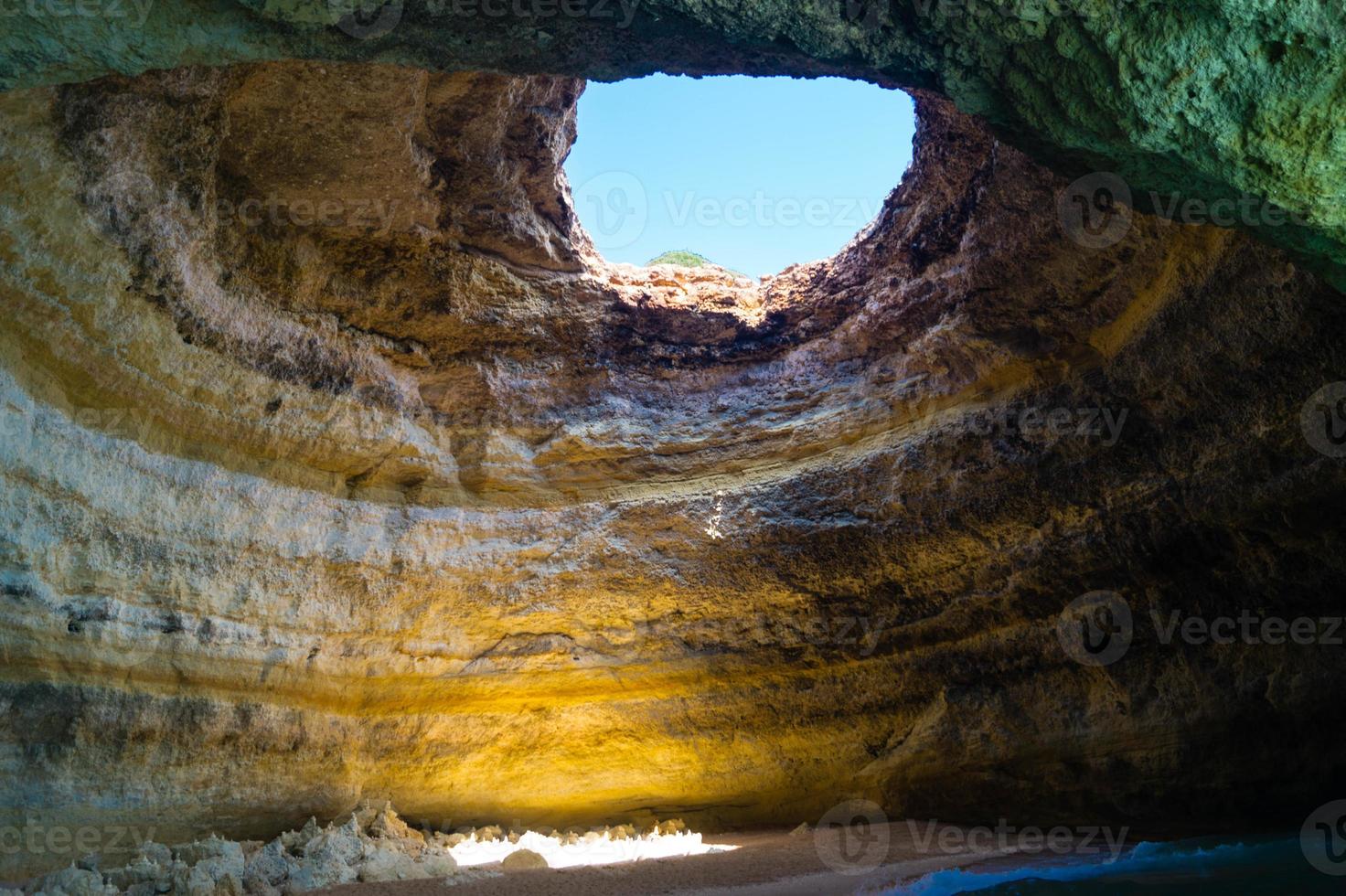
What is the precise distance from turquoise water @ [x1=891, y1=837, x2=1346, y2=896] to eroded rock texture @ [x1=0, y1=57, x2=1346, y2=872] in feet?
3.21

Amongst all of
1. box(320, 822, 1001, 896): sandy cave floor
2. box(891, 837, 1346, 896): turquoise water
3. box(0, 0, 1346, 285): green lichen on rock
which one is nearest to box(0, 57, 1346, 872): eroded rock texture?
box(891, 837, 1346, 896): turquoise water

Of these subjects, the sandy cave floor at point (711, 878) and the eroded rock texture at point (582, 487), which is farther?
the eroded rock texture at point (582, 487)

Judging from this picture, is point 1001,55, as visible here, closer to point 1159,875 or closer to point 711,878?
point 1159,875

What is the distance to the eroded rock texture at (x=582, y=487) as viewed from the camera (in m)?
4.92

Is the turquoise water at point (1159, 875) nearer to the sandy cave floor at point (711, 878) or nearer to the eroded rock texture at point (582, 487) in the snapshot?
the sandy cave floor at point (711, 878)

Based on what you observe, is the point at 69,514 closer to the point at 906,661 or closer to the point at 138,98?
the point at 138,98

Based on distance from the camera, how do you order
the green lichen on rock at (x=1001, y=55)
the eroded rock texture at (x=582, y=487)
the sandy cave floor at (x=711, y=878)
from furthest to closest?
the eroded rock texture at (x=582, y=487) < the sandy cave floor at (x=711, y=878) < the green lichen on rock at (x=1001, y=55)

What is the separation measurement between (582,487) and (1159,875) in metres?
4.56

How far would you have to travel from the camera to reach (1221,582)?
5477mm

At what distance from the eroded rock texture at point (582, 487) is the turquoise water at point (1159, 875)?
0.98 metres

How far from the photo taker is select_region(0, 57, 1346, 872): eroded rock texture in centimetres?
492

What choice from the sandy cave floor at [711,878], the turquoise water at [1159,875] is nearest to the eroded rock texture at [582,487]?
the turquoise water at [1159,875]

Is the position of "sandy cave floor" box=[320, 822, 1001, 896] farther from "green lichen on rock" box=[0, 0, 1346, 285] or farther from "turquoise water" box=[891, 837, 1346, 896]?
"green lichen on rock" box=[0, 0, 1346, 285]

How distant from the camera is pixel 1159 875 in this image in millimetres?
4344
